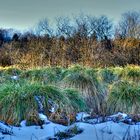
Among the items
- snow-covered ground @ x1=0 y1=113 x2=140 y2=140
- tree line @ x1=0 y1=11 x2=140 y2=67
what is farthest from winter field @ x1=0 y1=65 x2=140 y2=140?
tree line @ x1=0 y1=11 x2=140 y2=67

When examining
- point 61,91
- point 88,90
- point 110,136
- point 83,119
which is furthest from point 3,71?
point 110,136

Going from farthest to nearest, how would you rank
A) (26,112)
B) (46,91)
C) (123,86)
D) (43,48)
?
(43,48)
(123,86)
(46,91)
(26,112)

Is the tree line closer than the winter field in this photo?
No

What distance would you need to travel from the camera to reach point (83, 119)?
241 inches

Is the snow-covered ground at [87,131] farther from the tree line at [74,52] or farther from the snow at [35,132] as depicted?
the tree line at [74,52]

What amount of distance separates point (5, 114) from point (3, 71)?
663cm

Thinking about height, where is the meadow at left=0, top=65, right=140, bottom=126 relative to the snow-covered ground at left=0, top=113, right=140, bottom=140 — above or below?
above

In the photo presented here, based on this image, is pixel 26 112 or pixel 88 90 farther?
pixel 88 90

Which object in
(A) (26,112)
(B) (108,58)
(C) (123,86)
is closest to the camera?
(A) (26,112)

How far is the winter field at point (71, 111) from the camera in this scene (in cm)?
521

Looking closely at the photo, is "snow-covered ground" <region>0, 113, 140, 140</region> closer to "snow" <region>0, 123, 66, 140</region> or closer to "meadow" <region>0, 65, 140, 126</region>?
"snow" <region>0, 123, 66, 140</region>

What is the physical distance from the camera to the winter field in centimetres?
521

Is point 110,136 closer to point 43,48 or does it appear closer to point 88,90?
point 88,90

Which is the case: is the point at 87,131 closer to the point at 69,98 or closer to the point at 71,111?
the point at 71,111
